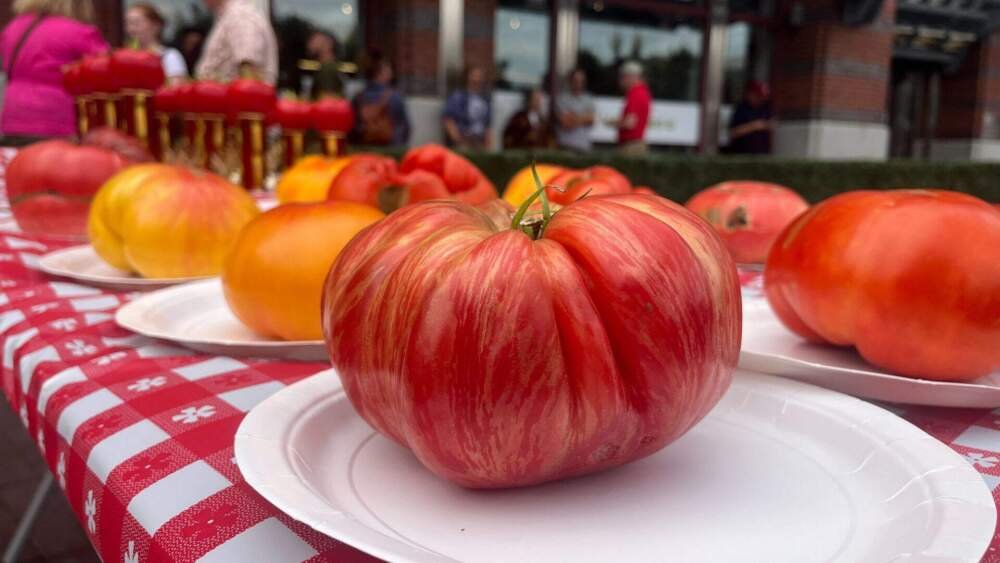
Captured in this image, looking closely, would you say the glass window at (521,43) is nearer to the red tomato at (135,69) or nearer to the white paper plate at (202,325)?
the red tomato at (135,69)

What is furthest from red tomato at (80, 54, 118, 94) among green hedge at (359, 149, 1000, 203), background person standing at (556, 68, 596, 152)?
background person standing at (556, 68, 596, 152)

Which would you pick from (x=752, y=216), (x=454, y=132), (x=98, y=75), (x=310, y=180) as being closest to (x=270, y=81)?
(x=98, y=75)

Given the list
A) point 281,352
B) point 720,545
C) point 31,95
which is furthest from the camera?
point 31,95

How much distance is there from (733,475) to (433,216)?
9.3 inches

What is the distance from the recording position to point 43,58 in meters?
Answer: 2.73

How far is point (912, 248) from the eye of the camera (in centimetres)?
61

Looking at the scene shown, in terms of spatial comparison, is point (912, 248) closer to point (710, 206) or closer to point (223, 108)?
point (710, 206)

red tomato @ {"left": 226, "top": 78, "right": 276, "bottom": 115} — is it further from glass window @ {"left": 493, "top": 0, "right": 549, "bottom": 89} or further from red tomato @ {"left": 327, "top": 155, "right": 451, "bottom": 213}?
glass window @ {"left": 493, "top": 0, "right": 549, "bottom": 89}

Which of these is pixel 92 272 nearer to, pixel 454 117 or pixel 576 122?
pixel 454 117

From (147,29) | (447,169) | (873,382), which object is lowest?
(873,382)

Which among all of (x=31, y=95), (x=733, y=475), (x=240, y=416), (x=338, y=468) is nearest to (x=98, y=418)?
(x=240, y=416)

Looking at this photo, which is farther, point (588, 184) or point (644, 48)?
point (644, 48)

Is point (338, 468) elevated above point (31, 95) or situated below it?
below

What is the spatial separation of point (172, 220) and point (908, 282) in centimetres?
86
